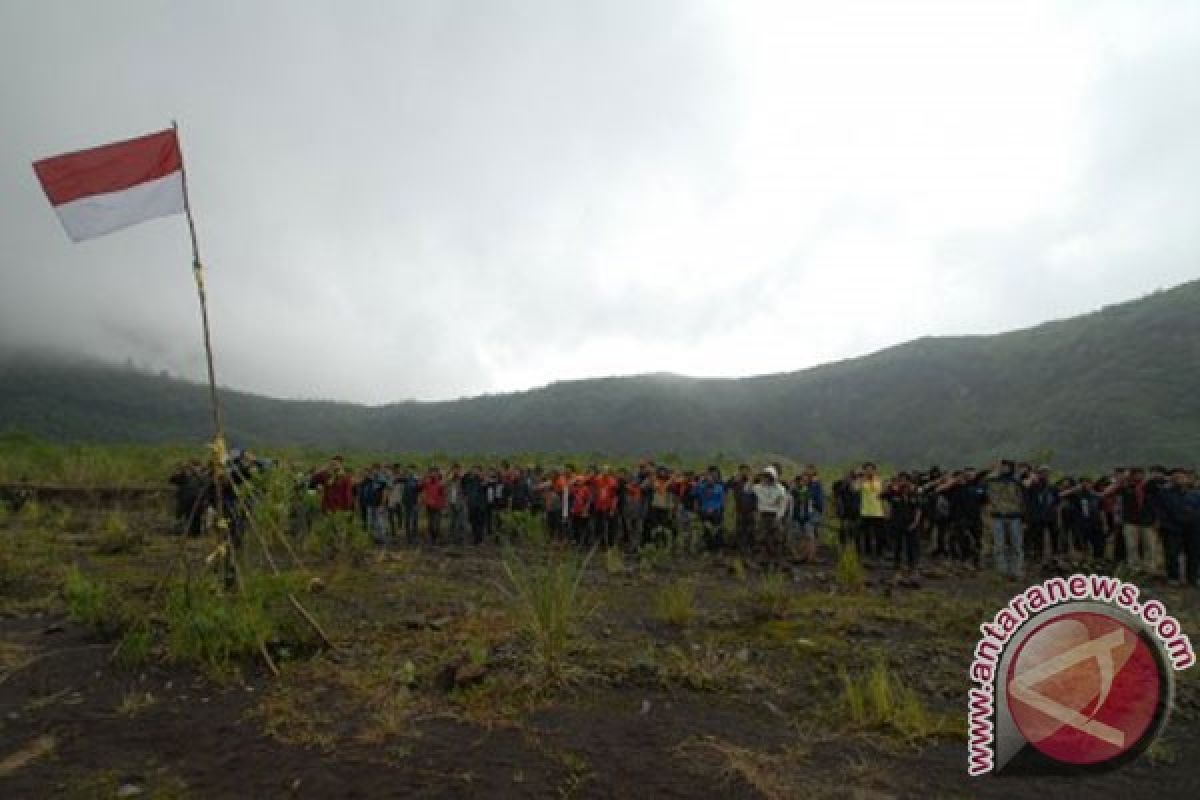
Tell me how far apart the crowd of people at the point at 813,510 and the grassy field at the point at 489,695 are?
144 inches

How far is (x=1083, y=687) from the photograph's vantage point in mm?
3732

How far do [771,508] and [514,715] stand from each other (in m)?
9.10

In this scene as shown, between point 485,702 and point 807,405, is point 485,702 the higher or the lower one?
the lower one

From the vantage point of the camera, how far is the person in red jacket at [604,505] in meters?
14.9

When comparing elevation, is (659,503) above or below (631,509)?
above

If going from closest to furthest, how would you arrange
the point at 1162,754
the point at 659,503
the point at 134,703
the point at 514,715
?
the point at 1162,754 → the point at 514,715 → the point at 134,703 → the point at 659,503

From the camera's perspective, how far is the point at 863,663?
19.6ft

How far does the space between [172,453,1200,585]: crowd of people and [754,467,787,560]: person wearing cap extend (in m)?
0.02

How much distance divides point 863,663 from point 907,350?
258 ft

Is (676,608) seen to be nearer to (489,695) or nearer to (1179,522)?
(489,695)

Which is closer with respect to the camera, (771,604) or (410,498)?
(771,604)

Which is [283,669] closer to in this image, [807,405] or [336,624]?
[336,624]

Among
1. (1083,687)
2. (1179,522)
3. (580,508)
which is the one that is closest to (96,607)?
(1083,687)

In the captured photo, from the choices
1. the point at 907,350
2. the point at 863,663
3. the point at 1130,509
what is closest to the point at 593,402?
the point at 907,350
